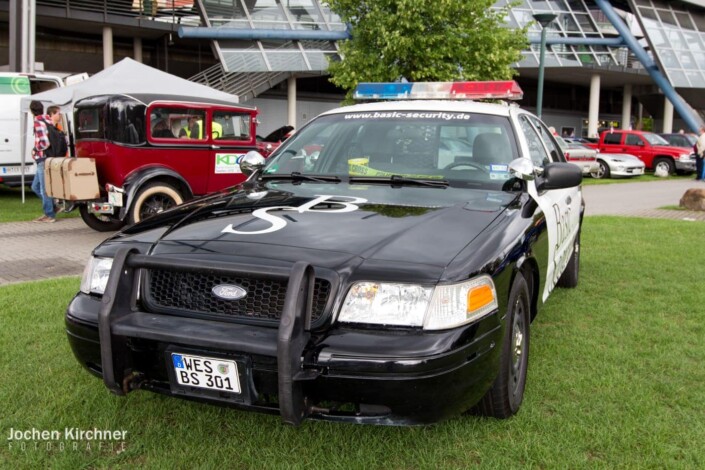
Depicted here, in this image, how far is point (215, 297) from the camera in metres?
2.61

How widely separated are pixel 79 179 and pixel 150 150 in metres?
1.04

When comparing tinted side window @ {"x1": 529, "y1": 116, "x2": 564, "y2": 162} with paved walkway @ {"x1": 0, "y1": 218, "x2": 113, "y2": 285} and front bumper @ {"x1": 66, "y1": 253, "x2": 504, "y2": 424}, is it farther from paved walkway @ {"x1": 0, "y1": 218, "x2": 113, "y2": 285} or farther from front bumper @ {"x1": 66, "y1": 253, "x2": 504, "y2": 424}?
paved walkway @ {"x1": 0, "y1": 218, "x2": 113, "y2": 285}

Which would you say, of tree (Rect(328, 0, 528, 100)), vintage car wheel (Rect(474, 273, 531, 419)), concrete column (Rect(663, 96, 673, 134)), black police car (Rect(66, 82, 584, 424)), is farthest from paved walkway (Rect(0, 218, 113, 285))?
concrete column (Rect(663, 96, 673, 134))

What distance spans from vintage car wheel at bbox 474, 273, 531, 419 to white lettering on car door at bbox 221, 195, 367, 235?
2.96 ft

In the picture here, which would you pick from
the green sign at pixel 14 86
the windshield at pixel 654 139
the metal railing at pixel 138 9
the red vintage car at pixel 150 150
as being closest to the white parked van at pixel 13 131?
the green sign at pixel 14 86

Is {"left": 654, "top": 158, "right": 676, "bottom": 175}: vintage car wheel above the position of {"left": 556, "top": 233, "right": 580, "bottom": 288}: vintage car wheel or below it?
above

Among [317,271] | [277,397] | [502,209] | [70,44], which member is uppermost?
[70,44]

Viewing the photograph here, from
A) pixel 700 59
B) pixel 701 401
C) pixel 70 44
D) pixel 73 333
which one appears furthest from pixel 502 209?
pixel 700 59

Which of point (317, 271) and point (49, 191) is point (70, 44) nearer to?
point (49, 191)

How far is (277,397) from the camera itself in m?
2.48

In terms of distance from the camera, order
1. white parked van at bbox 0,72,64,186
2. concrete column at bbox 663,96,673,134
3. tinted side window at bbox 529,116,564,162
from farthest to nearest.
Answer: concrete column at bbox 663,96,673,134
white parked van at bbox 0,72,64,186
tinted side window at bbox 529,116,564,162

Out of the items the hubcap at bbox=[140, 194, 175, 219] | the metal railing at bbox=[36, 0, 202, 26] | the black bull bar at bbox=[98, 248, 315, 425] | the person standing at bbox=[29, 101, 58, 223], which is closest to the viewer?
the black bull bar at bbox=[98, 248, 315, 425]

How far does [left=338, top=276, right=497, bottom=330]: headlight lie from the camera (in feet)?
8.10

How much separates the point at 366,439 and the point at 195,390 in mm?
879
